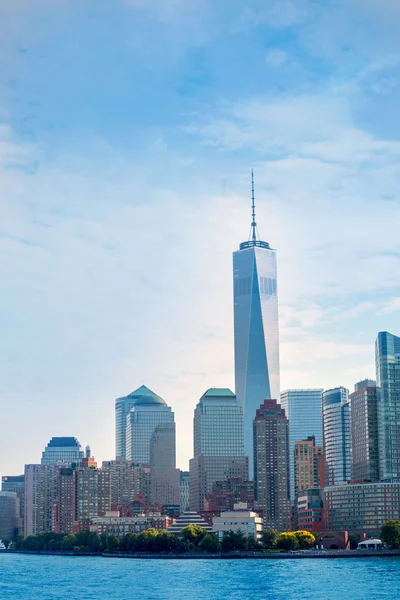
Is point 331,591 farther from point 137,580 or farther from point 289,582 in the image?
point 137,580

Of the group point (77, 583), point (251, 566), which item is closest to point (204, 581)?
point (77, 583)

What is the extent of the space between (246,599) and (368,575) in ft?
129

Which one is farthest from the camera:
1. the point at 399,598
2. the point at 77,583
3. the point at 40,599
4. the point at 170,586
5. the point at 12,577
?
the point at 12,577

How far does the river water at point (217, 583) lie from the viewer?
5645 inches

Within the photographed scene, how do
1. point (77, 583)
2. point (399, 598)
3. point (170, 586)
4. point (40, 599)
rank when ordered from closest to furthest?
point (399, 598), point (40, 599), point (170, 586), point (77, 583)

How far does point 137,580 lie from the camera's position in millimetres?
170000

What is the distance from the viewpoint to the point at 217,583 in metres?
160

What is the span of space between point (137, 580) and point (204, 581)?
11349 millimetres

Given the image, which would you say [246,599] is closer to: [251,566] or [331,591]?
[331,591]

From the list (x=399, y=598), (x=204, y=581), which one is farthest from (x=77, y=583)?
(x=399, y=598)

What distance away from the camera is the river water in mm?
143375

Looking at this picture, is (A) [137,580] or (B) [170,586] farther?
(A) [137,580]

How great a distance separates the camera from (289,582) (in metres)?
159

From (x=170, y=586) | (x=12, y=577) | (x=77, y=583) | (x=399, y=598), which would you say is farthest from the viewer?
(x=12, y=577)
